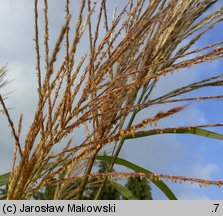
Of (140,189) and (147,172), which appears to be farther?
(140,189)

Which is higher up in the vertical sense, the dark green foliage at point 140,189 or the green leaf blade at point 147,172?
the dark green foliage at point 140,189

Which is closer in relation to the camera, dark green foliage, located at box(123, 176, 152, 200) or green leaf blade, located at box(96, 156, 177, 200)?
green leaf blade, located at box(96, 156, 177, 200)

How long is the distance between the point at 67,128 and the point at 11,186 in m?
0.20

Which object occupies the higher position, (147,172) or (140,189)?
(140,189)

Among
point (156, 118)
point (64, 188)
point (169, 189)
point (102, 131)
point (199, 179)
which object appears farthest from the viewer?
point (169, 189)

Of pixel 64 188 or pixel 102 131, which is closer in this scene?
pixel 102 131

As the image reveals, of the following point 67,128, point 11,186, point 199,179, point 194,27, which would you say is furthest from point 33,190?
point 194,27

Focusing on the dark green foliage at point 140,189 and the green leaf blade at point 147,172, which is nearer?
the green leaf blade at point 147,172

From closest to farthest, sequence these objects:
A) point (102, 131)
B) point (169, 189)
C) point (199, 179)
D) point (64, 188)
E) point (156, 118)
A: point (156, 118), point (199, 179), point (102, 131), point (64, 188), point (169, 189)

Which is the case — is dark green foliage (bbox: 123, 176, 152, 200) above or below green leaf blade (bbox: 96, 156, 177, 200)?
above

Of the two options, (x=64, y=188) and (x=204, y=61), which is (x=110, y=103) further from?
(x=64, y=188)

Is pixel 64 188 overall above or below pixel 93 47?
below

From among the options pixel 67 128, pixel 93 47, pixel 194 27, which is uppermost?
pixel 194 27

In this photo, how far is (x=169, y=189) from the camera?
6.23 ft
